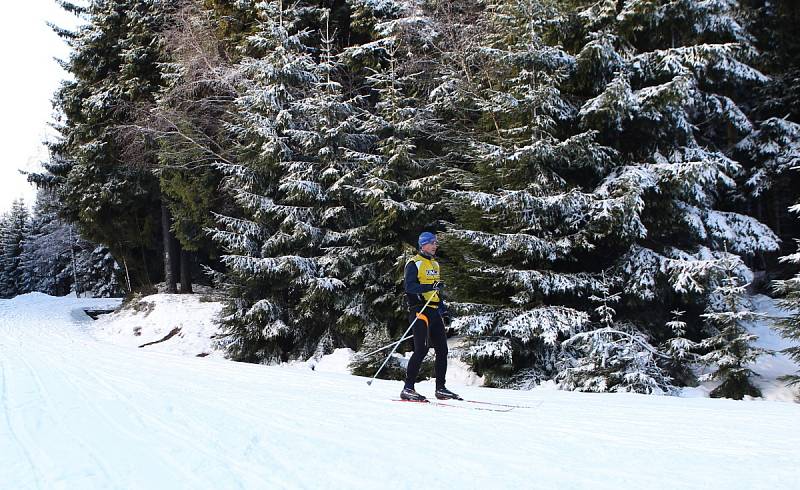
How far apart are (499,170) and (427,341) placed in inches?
180

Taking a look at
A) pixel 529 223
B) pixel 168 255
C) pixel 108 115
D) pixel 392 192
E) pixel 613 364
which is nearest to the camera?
pixel 613 364

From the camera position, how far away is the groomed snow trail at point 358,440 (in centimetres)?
302

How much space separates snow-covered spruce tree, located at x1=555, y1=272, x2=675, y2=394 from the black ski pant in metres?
3.02

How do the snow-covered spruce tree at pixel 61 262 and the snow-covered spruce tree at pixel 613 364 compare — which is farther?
the snow-covered spruce tree at pixel 61 262

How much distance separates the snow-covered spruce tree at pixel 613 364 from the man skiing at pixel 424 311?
3.07m

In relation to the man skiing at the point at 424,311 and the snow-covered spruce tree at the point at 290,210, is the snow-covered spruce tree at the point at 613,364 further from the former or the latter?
the snow-covered spruce tree at the point at 290,210

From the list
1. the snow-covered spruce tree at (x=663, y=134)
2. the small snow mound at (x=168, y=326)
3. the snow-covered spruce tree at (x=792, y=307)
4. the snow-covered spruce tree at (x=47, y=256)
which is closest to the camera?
the snow-covered spruce tree at (x=792, y=307)

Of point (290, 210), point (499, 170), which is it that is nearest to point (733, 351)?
point (499, 170)

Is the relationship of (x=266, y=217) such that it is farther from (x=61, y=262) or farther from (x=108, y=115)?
(x=61, y=262)

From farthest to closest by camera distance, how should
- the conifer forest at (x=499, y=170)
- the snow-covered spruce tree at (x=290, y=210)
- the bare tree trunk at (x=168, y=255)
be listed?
the bare tree trunk at (x=168, y=255)
the snow-covered spruce tree at (x=290, y=210)
the conifer forest at (x=499, y=170)

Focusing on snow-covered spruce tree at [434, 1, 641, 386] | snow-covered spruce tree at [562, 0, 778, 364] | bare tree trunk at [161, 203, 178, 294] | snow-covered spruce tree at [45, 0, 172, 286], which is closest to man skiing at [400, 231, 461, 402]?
snow-covered spruce tree at [434, 1, 641, 386]

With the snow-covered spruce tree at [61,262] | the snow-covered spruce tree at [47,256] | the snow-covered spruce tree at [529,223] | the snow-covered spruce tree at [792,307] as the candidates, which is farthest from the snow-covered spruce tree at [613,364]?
the snow-covered spruce tree at [47,256]

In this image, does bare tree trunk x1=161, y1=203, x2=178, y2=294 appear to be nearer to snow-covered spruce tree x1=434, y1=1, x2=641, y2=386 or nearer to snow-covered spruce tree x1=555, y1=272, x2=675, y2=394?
snow-covered spruce tree x1=434, y1=1, x2=641, y2=386

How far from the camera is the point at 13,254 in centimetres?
5969
